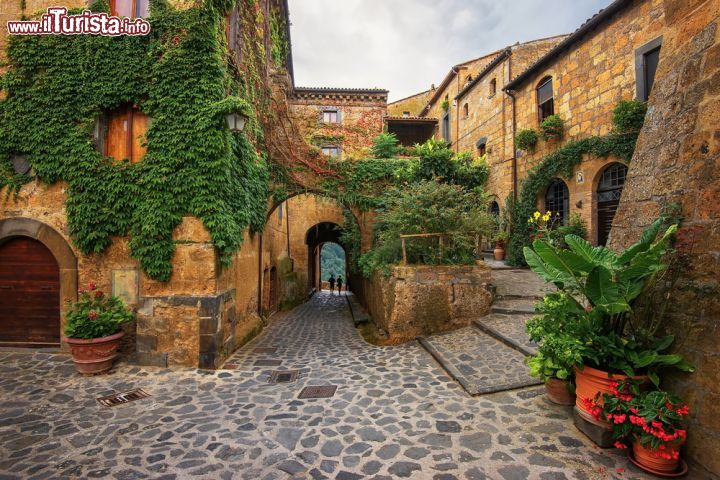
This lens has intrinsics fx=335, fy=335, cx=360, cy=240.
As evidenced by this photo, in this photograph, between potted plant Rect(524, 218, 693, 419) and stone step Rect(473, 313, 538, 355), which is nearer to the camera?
potted plant Rect(524, 218, 693, 419)

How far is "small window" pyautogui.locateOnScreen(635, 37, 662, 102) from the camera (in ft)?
29.5

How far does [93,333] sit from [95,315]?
1.10 feet

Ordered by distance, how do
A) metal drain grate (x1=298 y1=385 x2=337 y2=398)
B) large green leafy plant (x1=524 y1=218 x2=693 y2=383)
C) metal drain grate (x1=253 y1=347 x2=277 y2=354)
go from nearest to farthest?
large green leafy plant (x1=524 y1=218 x2=693 y2=383), metal drain grate (x1=298 y1=385 x2=337 y2=398), metal drain grate (x1=253 y1=347 x2=277 y2=354)

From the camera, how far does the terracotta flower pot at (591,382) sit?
3178mm

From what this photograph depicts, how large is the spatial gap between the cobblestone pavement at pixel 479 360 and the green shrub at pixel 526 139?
9071mm

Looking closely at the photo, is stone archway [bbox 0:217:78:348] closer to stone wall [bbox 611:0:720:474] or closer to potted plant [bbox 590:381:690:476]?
potted plant [bbox 590:381:690:476]

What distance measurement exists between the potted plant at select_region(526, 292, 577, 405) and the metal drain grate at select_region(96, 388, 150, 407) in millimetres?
5521

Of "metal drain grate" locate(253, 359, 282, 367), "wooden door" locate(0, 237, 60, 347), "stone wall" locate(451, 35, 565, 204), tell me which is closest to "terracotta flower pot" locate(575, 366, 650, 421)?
"metal drain grate" locate(253, 359, 282, 367)

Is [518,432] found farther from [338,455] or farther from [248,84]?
[248,84]

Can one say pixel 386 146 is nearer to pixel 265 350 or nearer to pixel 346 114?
pixel 346 114

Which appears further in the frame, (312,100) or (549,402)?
(312,100)

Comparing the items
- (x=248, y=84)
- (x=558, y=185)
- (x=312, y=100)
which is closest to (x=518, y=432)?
(x=248, y=84)

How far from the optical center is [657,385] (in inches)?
117

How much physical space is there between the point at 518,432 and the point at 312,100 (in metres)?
19.2
